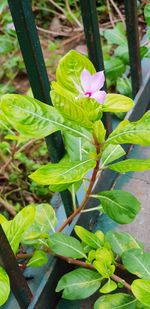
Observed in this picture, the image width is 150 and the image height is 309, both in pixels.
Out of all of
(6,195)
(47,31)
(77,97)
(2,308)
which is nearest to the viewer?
(77,97)

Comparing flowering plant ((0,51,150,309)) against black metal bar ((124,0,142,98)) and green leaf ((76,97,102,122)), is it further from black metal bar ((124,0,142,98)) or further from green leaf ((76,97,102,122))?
black metal bar ((124,0,142,98))

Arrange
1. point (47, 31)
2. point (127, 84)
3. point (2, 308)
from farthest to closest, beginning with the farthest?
point (47, 31), point (127, 84), point (2, 308)

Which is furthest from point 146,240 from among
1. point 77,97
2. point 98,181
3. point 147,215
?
point 77,97

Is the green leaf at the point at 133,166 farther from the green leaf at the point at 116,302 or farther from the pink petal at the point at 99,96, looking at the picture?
the green leaf at the point at 116,302

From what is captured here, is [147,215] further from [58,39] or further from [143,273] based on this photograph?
[58,39]

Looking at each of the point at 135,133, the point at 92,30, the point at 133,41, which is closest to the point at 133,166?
the point at 135,133

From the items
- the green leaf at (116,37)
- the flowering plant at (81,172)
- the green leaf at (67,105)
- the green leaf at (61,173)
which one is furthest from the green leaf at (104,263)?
the green leaf at (116,37)

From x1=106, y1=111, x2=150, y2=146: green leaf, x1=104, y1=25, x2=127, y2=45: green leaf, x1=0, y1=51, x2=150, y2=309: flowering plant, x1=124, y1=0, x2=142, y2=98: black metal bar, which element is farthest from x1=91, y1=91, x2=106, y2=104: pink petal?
x1=104, y1=25, x2=127, y2=45: green leaf
